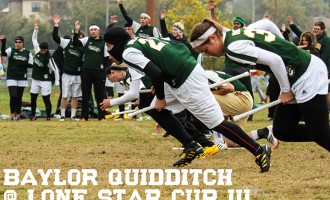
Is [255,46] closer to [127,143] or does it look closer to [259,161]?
[259,161]

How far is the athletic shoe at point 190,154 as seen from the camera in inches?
355

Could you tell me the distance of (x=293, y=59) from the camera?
7844mm

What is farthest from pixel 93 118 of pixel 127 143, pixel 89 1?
pixel 89 1

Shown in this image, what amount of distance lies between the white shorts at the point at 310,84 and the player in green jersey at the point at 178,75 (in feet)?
2.80

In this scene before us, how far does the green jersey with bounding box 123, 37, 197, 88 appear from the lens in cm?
851

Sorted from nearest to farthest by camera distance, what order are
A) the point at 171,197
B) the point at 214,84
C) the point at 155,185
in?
1. the point at 171,197
2. the point at 155,185
3. the point at 214,84

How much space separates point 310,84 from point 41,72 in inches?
463

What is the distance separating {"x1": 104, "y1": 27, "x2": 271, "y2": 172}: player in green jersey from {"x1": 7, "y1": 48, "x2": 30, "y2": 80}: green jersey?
34.0ft

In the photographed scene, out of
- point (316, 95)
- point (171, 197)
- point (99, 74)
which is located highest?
point (316, 95)

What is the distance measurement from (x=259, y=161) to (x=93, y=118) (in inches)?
457

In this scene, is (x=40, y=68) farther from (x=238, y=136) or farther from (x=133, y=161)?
(x=238, y=136)

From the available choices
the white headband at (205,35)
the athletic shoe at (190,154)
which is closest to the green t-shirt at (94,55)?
the athletic shoe at (190,154)

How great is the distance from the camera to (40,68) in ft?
61.7

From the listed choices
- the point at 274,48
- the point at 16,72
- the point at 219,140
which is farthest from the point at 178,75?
the point at 16,72
